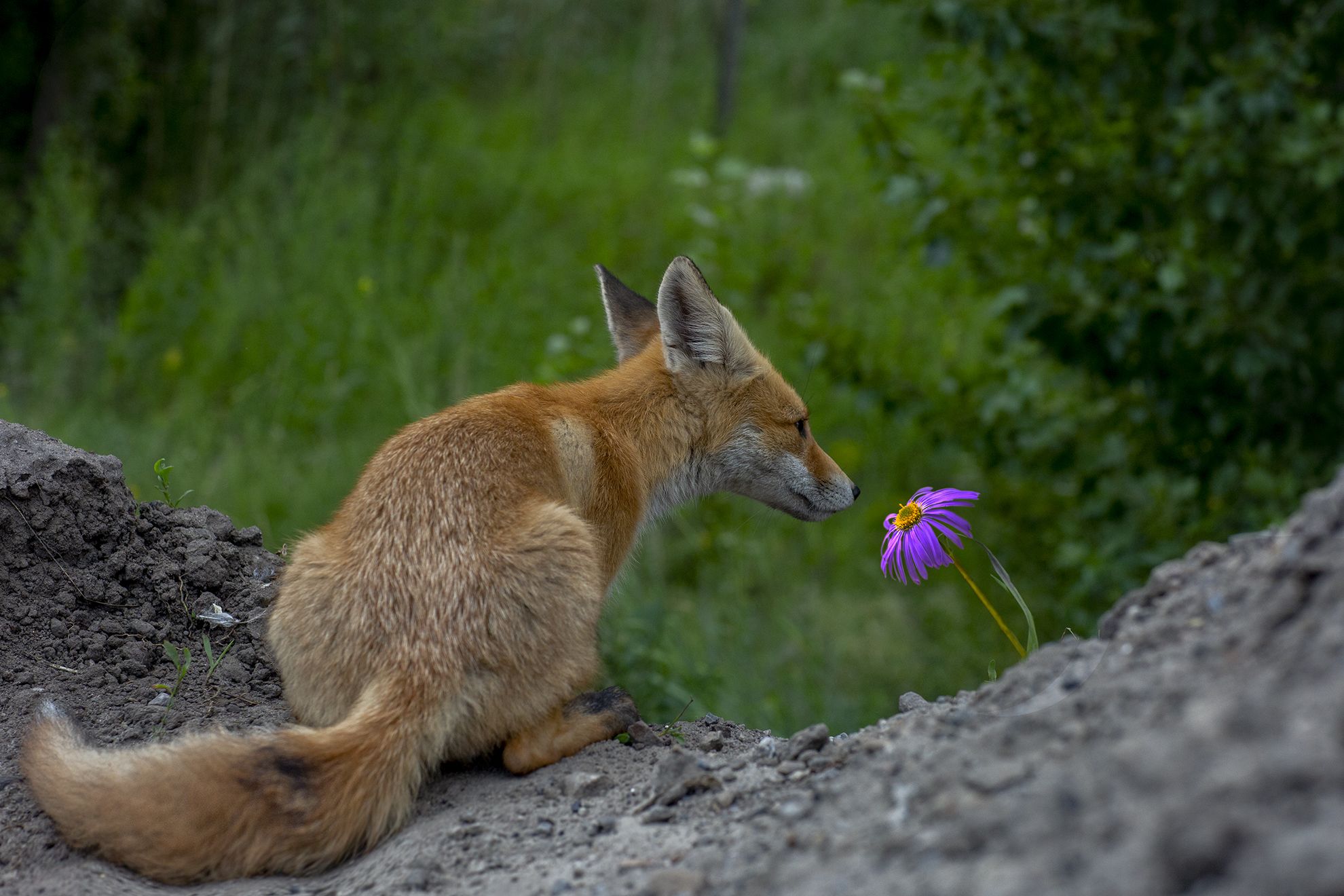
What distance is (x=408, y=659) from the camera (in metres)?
3.26

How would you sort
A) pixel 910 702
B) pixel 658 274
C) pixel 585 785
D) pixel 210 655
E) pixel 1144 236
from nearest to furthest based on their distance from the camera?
pixel 585 785, pixel 910 702, pixel 210 655, pixel 1144 236, pixel 658 274

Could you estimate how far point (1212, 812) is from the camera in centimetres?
164

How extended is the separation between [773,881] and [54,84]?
10.0 meters

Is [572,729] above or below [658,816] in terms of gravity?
above

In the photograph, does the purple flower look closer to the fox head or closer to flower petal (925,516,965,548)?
flower petal (925,516,965,548)

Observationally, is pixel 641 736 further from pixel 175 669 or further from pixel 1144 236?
pixel 1144 236

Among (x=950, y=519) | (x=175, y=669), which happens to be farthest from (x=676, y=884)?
(x=175, y=669)

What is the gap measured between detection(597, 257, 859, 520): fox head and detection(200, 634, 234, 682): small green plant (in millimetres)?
1624

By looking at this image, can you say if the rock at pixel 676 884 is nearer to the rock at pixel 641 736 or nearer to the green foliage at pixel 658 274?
the rock at pixel 641 736

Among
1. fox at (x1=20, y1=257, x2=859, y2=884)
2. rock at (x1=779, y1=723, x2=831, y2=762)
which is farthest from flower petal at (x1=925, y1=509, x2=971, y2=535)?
fox at (x1=20, y1=257, x2=859, y2=884)

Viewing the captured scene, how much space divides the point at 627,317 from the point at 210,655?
2.23 m

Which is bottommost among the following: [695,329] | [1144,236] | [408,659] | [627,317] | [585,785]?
[585,785]

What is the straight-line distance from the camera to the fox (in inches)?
120

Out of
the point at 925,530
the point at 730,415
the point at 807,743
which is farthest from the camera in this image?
the point at 730,415
